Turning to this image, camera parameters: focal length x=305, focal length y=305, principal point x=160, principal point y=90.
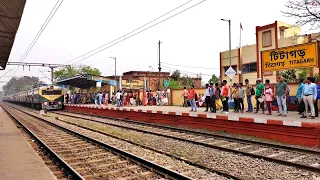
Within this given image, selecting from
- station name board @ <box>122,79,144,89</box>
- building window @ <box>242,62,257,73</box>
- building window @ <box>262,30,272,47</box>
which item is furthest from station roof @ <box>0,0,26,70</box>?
station name board @ <box>122,79,144,89</box>

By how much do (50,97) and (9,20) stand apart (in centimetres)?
2160

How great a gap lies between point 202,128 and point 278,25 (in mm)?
21954

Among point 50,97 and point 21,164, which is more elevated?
point 50,97

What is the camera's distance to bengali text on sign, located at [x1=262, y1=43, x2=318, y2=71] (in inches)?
537

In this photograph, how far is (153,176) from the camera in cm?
622

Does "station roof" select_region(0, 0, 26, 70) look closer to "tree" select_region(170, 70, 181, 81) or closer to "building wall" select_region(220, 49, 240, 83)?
"building wall" select_region(220, 49, 240, 83)

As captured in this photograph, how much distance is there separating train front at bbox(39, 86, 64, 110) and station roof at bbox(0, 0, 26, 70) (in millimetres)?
15122

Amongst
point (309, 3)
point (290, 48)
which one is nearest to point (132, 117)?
point (290, 48)

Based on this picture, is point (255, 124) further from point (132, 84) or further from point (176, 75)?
point (176, 75)

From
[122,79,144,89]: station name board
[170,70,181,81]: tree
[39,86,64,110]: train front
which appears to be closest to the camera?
[39,86,64,110]: train front

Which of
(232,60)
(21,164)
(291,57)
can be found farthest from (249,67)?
(21,164)

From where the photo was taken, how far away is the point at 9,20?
483 inches

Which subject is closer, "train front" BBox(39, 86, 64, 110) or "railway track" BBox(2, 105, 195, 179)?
"railway track" BBox(2, 105, 195, 179)

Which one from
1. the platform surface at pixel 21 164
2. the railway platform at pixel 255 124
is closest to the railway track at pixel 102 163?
the platform surface at pixel 21 164
